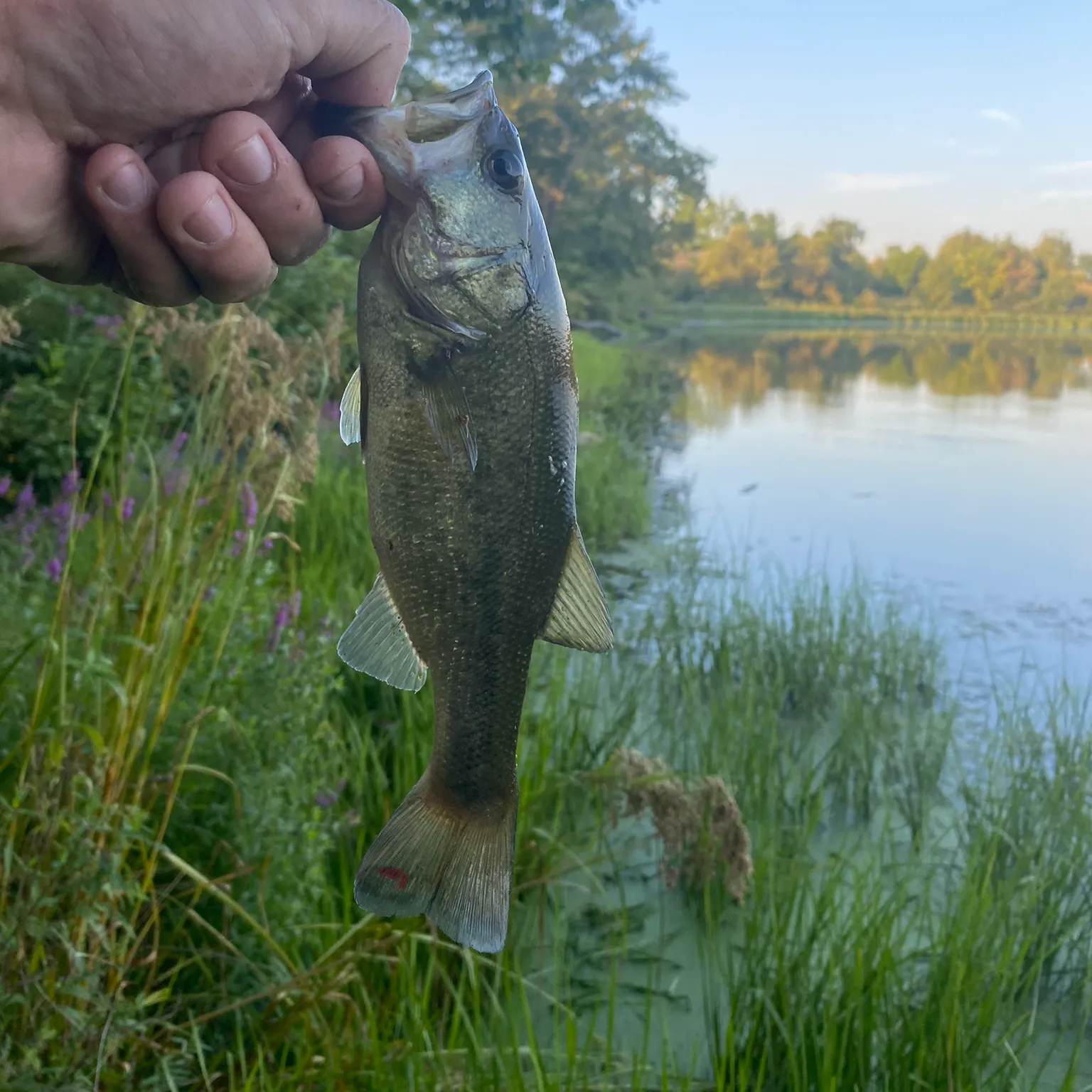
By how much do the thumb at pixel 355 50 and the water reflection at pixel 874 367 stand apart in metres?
18.6

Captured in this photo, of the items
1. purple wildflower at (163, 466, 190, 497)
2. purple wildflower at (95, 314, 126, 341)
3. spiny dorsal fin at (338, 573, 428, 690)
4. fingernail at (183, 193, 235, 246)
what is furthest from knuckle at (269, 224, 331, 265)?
purple wildflower at (95, 314, 126, 341)

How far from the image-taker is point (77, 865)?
6.66 feet

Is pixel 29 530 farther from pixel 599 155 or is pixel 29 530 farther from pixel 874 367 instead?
pixel 874 367

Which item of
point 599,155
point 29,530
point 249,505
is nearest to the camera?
point 249,505

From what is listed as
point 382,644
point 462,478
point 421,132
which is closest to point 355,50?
point 421,132

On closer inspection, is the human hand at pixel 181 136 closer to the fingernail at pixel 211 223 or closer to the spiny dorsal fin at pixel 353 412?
the fingernail at pixel 211 223

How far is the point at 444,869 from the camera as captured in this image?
4.88ft

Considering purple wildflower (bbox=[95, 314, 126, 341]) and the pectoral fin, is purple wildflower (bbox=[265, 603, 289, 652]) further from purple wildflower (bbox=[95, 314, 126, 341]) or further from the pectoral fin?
purple wildflower (bbox=[95, 314, 126, 341])

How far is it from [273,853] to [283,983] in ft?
1.23

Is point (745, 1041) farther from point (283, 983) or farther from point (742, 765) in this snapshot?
point (742, 765)

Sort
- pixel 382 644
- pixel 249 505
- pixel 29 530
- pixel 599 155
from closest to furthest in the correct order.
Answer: pixel 382 644 < pixel 249 505 < pixel 29 530 < pixel 599 155

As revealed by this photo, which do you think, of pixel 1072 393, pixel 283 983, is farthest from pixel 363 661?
pixel 1072 393

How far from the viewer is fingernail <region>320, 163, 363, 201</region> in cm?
159

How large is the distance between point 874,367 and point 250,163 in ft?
132
